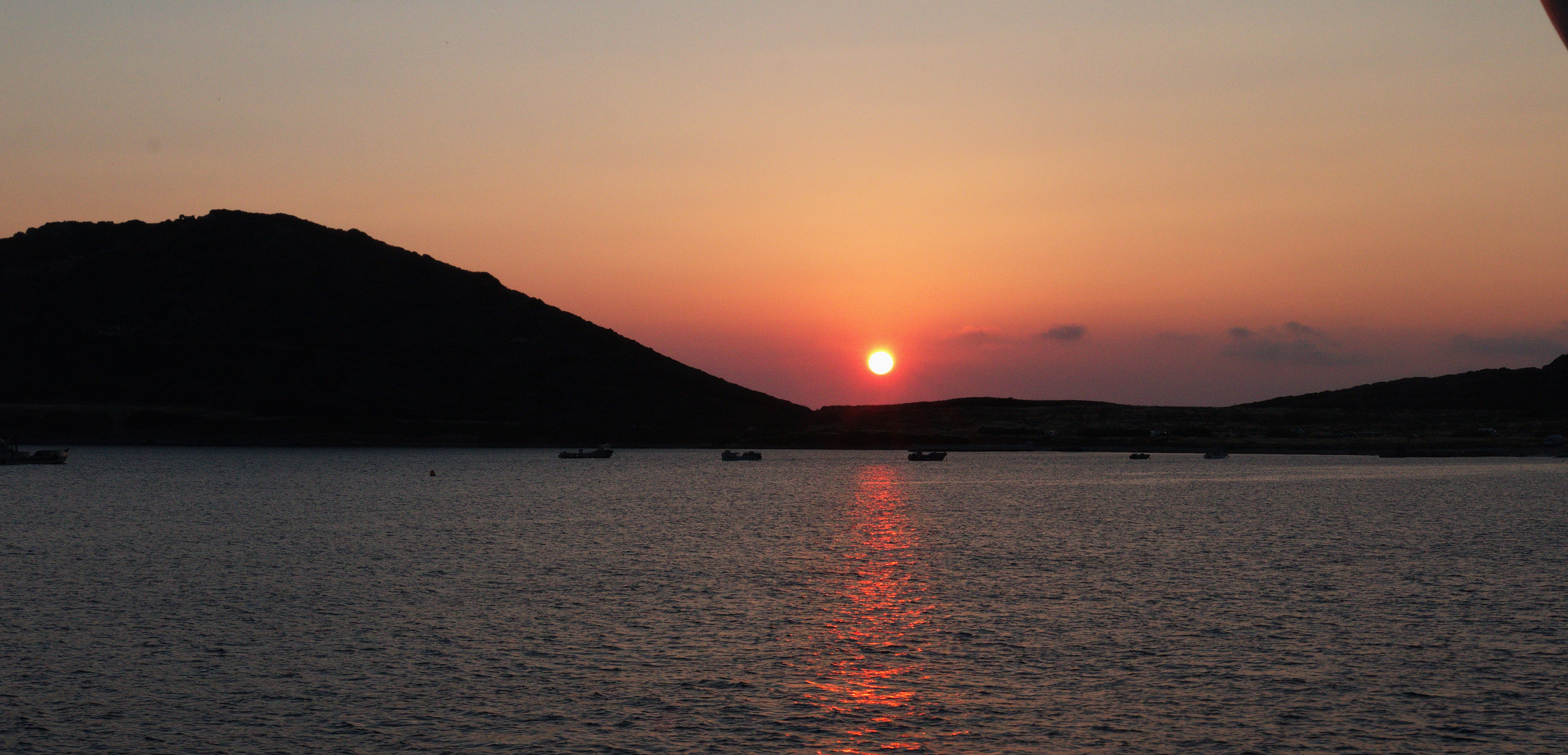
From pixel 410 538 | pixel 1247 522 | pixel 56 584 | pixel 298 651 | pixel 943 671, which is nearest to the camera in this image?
pixel 943 671

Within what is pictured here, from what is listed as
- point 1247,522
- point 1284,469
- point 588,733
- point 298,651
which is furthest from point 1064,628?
point 1284,469

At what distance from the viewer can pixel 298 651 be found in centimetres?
4041

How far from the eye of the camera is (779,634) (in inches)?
1730

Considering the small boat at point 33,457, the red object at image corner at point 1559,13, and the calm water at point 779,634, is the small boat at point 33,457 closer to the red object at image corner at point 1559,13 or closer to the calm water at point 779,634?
the calm water at point 779,634

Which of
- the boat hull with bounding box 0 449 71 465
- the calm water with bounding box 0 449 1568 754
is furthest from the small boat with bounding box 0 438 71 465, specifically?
the calm water with bounding box 0 449 1568 754

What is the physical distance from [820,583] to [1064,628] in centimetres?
1588

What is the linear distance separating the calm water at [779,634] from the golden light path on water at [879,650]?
181 millimetres

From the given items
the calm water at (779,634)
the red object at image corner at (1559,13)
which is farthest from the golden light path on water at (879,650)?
the red object at image corner at (1559,13)

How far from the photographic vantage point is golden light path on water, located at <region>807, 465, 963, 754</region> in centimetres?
3092

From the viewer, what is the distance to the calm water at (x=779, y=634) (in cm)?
3095

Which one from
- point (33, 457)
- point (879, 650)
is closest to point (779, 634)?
point (879, 650)

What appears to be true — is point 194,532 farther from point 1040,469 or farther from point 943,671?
point 1040,469

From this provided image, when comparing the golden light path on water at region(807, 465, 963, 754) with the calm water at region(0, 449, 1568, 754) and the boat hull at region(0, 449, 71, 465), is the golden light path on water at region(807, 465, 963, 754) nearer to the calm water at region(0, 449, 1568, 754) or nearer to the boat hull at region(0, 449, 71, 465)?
the calm water at region(0, 449, 1568, 754)

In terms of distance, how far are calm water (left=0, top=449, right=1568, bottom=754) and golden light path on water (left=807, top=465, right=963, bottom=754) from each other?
0.18 meters
